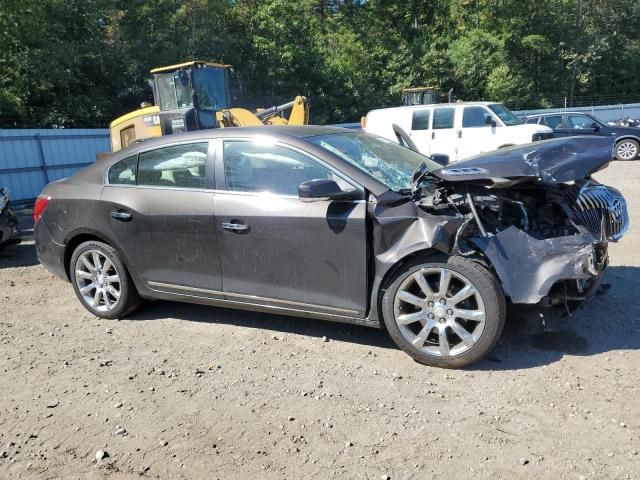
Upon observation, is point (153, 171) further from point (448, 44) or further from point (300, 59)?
point (448, 44)

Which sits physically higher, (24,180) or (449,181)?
(449,181)

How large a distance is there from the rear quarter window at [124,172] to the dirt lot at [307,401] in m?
1.23

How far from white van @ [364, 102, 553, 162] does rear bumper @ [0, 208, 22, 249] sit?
9059 mm

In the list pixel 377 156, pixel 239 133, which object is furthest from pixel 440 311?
pixel 239 133

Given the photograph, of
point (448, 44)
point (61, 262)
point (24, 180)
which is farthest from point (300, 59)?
point (61, 262)

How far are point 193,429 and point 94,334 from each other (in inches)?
75.2

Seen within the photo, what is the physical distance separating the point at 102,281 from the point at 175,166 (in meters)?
1.27

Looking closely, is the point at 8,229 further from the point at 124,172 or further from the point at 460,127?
the point at 460,127

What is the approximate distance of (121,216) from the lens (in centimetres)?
465

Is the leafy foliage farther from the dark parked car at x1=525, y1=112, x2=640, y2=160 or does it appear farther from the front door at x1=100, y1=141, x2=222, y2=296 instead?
the front door at x1=100, y1=141, x2=222, y2=296

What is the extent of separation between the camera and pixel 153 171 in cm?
467

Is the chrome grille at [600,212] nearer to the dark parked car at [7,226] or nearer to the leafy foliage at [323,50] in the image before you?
the dark parked car at [7,226]

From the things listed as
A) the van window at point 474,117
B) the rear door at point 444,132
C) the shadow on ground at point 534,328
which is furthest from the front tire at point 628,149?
the shadow on ground at point 534,328

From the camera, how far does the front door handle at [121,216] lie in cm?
462
